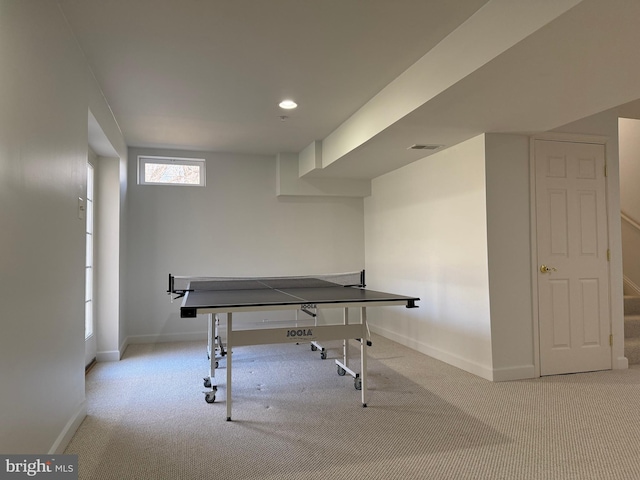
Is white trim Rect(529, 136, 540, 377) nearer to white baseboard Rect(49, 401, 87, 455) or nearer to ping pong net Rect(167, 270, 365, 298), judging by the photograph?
ping pong net Rect(167, 270, 365, 298)

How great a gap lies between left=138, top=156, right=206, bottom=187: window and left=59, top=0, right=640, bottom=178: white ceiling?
4.44ft

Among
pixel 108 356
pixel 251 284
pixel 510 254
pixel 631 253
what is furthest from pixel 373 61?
pixel 631 253

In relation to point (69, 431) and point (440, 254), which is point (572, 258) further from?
point (69, 431)

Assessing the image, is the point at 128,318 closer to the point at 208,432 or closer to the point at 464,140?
the point at 208,432

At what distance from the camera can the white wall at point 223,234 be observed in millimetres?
5238

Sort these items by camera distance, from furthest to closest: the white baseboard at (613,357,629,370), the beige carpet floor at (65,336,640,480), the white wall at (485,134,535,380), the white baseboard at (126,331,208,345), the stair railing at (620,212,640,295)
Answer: the white baseboard at (126,331,208,345) < the stair railing at (620,212,640,295) < the white baseboard at (613,357,629,370) < the white wall at (485,134,535,380) < the beige carpet floor at (65,336,640,480)

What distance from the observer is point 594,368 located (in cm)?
373

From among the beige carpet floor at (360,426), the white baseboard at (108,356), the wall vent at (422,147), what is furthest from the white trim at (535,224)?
the white baseboard at (108,356)

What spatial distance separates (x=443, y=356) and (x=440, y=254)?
3.38 feet

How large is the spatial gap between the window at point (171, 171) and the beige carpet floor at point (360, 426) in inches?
98.2

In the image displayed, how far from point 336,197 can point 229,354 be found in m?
3.75

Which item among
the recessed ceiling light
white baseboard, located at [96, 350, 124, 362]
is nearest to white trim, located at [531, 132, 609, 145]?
the recessed ceiling light

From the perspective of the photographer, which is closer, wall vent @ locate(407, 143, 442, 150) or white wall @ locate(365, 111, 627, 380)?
white wall @ locate(365, 111, 627, 380)

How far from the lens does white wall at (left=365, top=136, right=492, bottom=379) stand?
145 inches
